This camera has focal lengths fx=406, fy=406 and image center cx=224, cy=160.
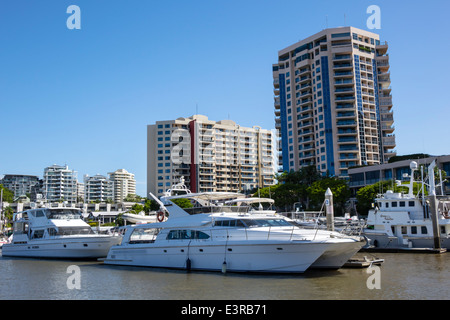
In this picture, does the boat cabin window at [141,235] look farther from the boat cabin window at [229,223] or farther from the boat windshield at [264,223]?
the boat windshield at [264,223]

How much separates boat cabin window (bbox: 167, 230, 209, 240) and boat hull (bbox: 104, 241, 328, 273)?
17.2 inches

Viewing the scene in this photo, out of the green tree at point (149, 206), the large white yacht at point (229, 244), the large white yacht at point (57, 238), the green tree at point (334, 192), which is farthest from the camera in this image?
the green tree at point (149, 206)

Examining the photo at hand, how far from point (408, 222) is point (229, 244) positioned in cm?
1881

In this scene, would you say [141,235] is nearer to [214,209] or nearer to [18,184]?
[214,209]

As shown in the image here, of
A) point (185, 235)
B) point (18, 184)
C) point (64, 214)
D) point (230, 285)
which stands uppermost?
point (18, 184)

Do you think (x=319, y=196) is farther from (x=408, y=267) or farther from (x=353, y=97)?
(x=408, y=267)

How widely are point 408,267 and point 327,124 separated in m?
62.1

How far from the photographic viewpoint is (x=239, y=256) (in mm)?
20406

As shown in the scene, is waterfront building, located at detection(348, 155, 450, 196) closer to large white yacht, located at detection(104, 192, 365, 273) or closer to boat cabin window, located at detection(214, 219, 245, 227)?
large white yacht, located at detection(104, 192, 365, 273)

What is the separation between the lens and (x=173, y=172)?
110 m

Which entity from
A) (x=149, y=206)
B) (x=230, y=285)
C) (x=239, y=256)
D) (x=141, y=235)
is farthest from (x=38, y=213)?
(x=149, y=206)

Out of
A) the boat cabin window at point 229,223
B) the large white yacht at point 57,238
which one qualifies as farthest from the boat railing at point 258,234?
the large white yacht at point 57,238

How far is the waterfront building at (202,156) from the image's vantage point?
110438 millimetres

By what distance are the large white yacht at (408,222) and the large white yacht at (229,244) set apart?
46.5 feet
